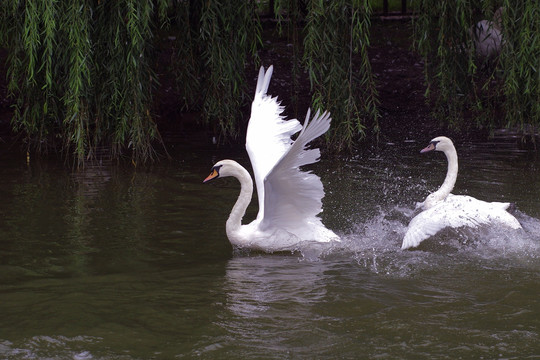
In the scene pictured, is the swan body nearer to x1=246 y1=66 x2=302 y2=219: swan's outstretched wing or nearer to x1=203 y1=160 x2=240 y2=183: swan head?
x1=246 y1=66 x2=302 y2=219: swan's outstretched wing

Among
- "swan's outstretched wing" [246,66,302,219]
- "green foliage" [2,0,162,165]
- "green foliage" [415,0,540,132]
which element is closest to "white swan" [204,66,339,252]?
"swan's outstretched wing" [246,66,302,219]

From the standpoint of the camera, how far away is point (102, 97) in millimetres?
8367

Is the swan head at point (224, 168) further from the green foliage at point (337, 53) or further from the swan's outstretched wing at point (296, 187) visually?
the green foliage at point (337, 53)

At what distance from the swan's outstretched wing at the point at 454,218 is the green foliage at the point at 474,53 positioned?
1.70 meters

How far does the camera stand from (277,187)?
6230 millimetres

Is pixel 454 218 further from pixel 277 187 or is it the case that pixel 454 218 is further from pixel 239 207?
pixel 239 207

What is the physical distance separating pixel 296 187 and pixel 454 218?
119 centimetres

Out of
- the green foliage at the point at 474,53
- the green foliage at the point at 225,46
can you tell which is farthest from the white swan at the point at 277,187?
the green foliage at the point at 474,53

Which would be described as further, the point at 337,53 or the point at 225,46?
the point at 225,46

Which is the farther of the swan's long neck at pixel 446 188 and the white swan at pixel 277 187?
the swan's long neck at pixel 446 188

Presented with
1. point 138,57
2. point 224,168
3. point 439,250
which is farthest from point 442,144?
point 138,57

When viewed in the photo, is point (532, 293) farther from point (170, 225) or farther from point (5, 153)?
point (5, 153)

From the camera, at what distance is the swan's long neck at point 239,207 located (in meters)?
6.69

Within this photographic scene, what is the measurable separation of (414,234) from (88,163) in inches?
190
